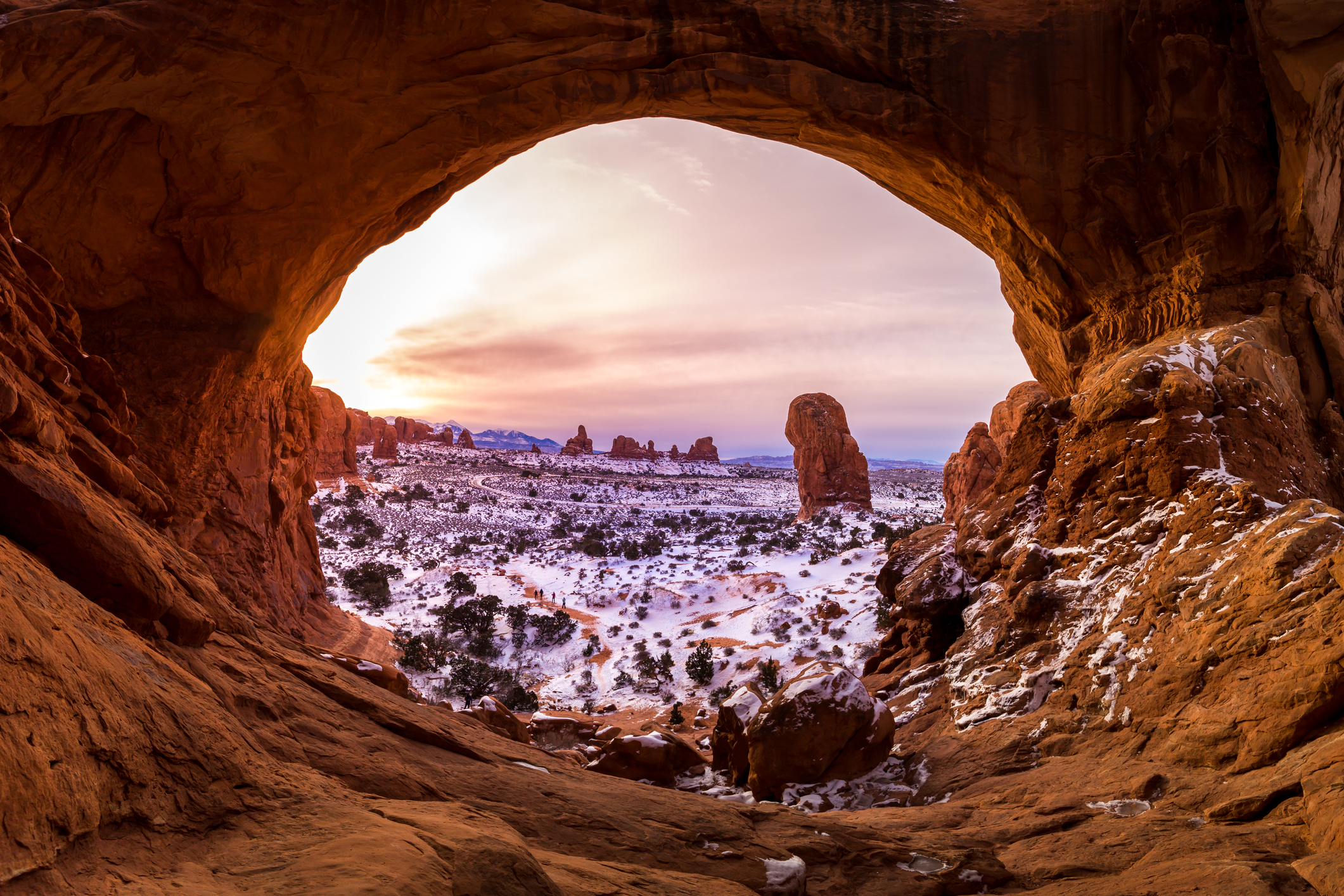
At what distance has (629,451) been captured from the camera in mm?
83938

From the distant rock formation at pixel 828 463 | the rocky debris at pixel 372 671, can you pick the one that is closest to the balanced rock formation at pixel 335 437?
the distant rock formation at pixel 828 463

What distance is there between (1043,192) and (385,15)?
10081 millimetres

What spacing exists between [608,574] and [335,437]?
2222 centimetres

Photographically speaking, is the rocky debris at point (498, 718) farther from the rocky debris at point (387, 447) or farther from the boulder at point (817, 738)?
the rocky debris at point (387, 447)

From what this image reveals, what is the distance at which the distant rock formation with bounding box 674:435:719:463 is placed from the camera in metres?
85.9

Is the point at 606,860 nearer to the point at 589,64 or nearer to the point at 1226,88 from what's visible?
the point at 589,64

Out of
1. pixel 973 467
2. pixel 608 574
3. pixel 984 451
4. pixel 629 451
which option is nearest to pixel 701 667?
pixel 608 574

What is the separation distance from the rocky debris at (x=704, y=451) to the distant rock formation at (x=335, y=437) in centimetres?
4773

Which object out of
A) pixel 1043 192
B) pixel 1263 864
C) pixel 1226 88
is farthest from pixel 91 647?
pixel 1226 88

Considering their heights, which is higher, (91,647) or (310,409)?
(310,409)

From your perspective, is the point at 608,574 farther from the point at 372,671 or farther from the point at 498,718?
the point at 372,671

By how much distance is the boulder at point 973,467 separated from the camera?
28.9 m

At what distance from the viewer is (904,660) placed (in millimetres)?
11211

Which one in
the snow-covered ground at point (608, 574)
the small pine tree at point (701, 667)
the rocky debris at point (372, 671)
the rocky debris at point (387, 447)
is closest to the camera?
the rocky debris at point (372, 671)
